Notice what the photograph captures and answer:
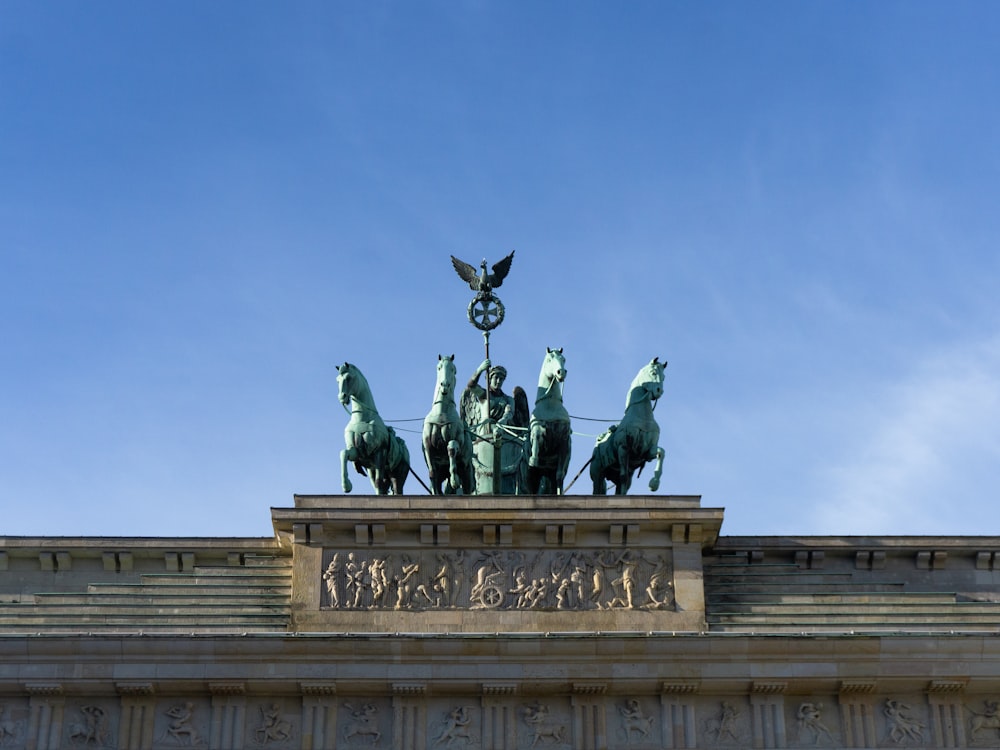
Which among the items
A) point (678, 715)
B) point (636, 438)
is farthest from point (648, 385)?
point (678, 715)

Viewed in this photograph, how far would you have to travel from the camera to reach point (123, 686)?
34.2m

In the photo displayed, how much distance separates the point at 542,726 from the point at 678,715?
1955 millimetres

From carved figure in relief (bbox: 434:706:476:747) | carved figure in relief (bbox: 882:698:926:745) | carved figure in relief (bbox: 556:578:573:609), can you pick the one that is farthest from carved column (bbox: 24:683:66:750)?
carved figure in relief (bbox: 882:698:926:745)

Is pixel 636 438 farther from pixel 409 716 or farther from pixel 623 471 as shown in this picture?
pixel 409 716

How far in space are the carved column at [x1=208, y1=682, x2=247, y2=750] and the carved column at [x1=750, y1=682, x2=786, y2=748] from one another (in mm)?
7297

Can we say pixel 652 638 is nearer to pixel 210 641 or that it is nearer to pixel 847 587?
pixel 847 587

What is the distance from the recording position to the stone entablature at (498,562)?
3534 centimetres

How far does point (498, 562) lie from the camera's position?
3581 cm

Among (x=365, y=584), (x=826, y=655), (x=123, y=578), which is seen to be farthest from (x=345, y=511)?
(x=826, y=655)

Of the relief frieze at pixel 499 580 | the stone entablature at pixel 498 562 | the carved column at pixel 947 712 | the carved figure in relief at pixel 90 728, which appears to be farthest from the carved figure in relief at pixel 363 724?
the carved column at pixel 947 712

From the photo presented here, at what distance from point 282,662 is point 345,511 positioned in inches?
105

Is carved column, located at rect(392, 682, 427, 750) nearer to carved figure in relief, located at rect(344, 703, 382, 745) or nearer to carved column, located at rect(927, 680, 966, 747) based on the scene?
carved figure in relief, located at rect(344, 703, 382, 745)

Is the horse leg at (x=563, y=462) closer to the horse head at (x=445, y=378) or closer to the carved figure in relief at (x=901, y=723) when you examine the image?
the horse head at (x=445, y=378)

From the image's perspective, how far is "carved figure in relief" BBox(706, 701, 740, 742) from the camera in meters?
34.3
